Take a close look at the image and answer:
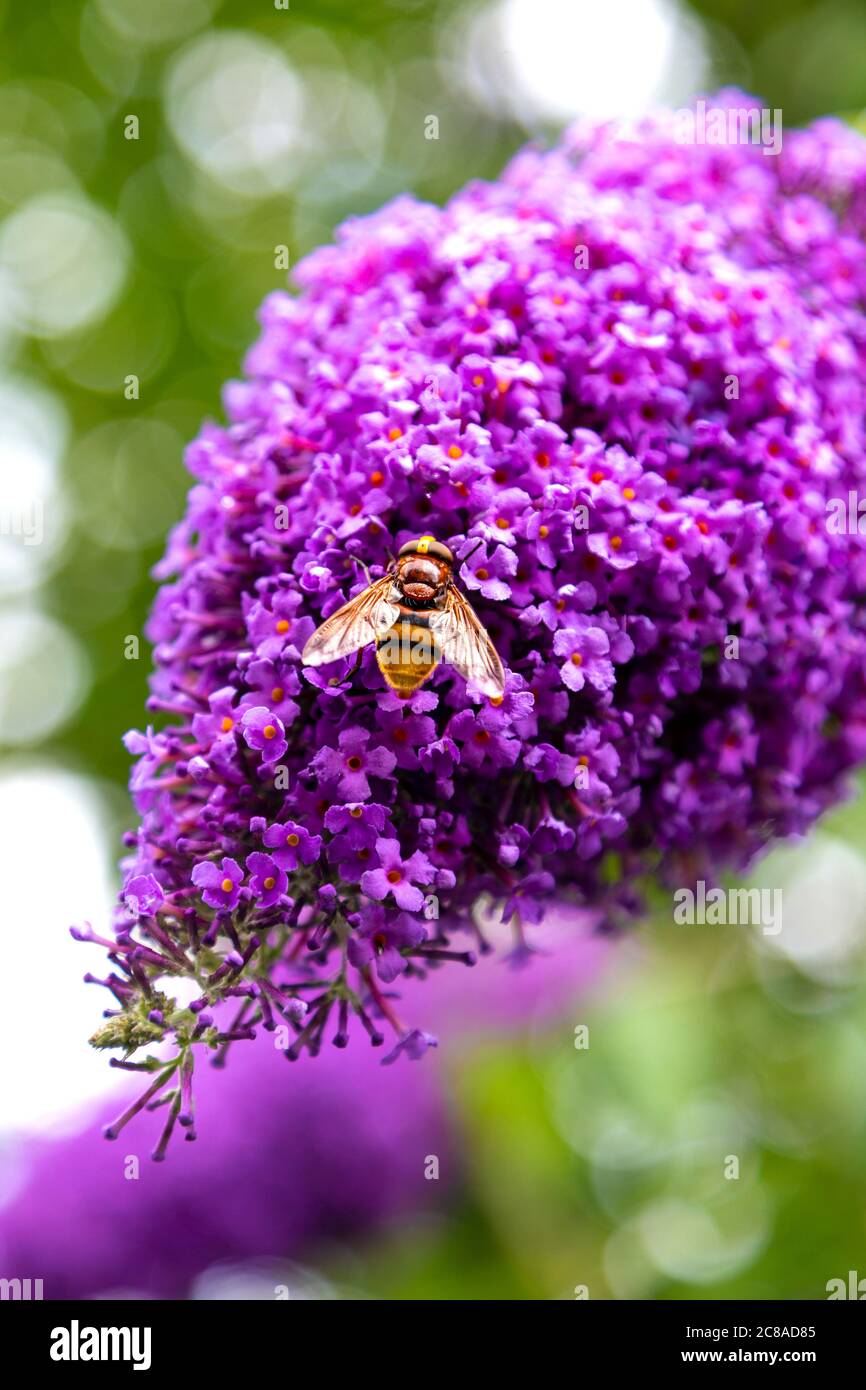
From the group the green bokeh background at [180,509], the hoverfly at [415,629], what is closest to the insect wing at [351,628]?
the hoverfly at [415,629]

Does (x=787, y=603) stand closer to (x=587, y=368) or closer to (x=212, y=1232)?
(x=587, y=368)

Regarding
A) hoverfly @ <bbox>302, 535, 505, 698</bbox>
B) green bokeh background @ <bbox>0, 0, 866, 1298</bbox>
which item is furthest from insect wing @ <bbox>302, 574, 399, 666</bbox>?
green bokeh background @ <bbox>0, 0, 866, 1298</bbox>

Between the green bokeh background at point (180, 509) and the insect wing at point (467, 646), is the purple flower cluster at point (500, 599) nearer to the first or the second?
the insect wing at point (467, 646)

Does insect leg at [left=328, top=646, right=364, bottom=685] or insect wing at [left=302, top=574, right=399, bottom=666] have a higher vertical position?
insect wing at [left=302, top=574, right=399, bottom=666]

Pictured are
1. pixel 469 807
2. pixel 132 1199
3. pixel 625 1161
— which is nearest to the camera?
pixel 469 807

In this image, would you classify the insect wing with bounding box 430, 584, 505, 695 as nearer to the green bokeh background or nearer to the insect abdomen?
the insect abdomen
